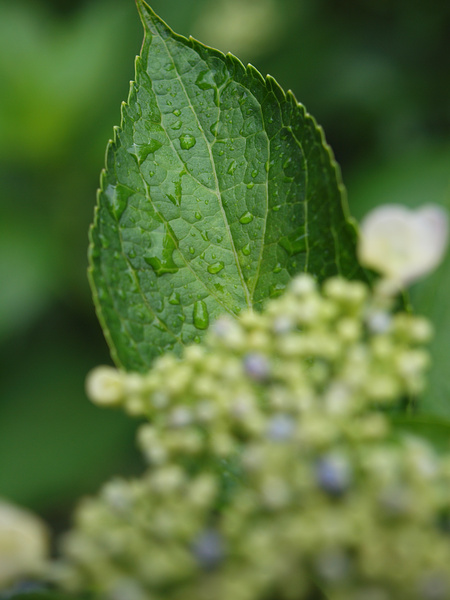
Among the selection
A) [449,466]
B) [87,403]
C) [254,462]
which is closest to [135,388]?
[254,462]

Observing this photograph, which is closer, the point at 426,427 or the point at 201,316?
the point at 426,427

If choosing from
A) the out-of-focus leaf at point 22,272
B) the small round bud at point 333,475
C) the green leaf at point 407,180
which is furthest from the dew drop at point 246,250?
the out-of-focus leaf at point 22,272

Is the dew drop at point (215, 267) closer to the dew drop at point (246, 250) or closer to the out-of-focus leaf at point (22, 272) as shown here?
the dew drop at point (246, 250)

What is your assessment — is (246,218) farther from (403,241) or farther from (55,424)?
(55,424)

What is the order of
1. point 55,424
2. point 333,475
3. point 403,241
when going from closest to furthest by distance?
1. point 333,475
2. point 403,241
3. point 55,424

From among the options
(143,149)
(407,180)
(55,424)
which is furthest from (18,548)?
(407,180)

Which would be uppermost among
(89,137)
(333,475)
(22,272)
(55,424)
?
(89,137)

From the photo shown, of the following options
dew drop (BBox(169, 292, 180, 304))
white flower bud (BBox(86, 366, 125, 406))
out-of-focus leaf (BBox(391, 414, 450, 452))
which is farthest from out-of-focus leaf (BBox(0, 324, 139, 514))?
out-of-focus leaf (BBox(391, 414, 450, 452))

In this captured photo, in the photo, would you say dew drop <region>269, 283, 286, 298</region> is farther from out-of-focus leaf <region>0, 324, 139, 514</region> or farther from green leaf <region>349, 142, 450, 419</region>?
out-of-focus leaf <region>0, 324, 139, 514</region>
